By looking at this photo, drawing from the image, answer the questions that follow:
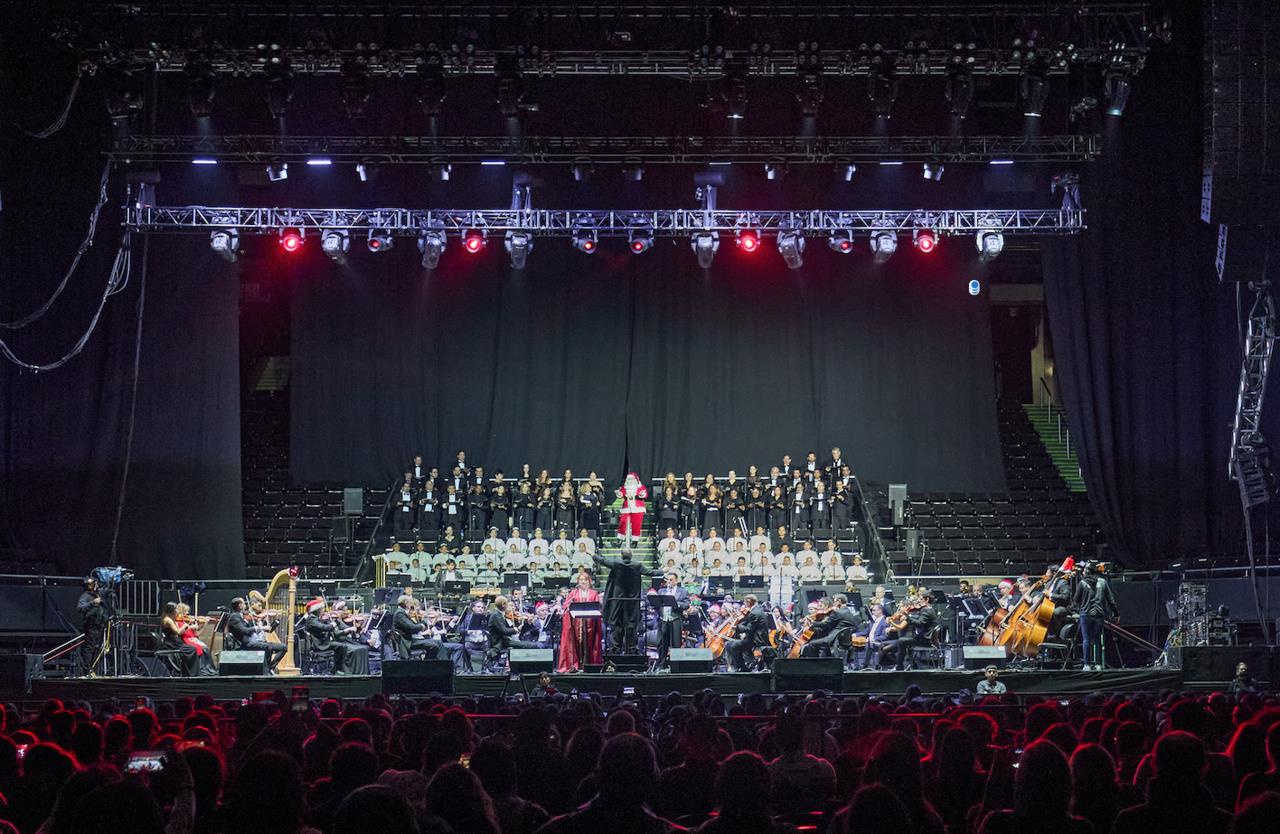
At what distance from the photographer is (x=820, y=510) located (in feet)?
Answer: 86.6

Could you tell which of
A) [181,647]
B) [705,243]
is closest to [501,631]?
[181,647]

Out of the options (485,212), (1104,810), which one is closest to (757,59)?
(485,212)

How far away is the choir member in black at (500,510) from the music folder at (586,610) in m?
7.82

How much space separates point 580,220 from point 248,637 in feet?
30.9

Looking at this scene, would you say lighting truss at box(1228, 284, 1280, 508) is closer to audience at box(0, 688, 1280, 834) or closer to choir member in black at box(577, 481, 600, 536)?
choir member in black at box(577, 481, 600, 536)

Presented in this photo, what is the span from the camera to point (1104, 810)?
513 centimetres

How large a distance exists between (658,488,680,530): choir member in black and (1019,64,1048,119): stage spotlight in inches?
401

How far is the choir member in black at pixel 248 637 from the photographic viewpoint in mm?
18641

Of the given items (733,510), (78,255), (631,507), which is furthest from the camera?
(733,510)

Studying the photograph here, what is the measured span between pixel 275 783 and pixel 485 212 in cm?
2024

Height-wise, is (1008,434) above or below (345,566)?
above

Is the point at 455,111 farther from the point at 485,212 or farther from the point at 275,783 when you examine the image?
the point at 275,783

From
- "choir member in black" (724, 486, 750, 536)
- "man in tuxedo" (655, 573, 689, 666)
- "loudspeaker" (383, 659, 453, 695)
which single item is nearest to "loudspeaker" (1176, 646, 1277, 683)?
"man in tuxedo" (655, 573, 689, 666)

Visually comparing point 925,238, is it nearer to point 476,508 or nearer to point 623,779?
point 476,508
